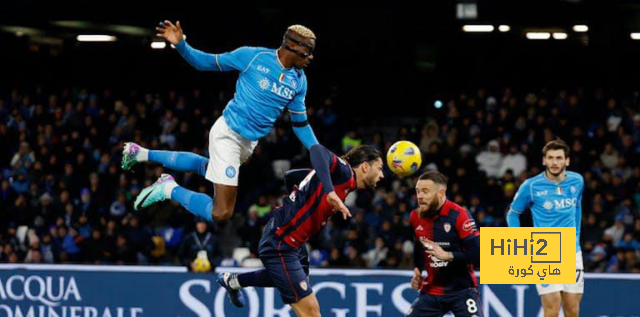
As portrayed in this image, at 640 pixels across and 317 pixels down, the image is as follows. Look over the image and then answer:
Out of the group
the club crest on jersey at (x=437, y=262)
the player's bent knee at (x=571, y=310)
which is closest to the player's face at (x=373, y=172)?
the club crest on jersey at (x=437, y=262)

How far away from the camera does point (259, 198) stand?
19.3m

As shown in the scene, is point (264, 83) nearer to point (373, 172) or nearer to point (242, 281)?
point (373, 172)

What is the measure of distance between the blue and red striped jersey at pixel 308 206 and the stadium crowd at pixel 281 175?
7.53m

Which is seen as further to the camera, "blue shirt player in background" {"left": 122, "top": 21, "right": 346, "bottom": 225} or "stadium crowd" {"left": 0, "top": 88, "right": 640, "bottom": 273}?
"stadium crowd" {"left": 0, "top": 88, "right": 640, "bottom": 273}

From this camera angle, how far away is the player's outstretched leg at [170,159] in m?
10.7

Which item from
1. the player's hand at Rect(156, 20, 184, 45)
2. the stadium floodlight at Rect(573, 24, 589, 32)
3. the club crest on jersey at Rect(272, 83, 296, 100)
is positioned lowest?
the club crest on jersey at Rect(272, 83, 296, 100)

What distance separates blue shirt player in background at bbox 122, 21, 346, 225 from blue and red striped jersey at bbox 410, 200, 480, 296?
1283 millimetres

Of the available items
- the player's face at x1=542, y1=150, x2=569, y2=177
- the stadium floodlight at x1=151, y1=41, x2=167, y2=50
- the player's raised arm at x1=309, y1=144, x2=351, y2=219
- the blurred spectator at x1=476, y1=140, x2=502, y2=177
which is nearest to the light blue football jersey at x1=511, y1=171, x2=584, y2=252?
the player's face at x1=542, y1=150, x2=569, y2=177

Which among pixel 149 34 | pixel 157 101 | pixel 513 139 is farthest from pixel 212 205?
pixel 149 34

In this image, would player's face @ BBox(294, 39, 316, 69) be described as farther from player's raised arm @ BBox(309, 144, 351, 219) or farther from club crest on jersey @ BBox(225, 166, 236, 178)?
player's raised arm @ BBox(309, 144, 351, 219)

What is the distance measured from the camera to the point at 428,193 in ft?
32.5

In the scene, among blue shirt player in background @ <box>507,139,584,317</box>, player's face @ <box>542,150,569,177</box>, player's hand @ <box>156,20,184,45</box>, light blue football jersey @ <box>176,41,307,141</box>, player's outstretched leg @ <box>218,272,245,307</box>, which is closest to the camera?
player's hand @ <box>156,20,184,45</box>

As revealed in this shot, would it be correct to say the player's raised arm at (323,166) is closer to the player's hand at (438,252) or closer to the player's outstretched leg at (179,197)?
the player's hand at (438,252)

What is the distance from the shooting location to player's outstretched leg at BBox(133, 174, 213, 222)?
10.4 meters
